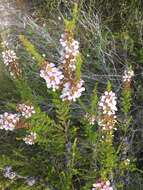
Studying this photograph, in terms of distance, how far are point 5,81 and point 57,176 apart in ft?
3.35

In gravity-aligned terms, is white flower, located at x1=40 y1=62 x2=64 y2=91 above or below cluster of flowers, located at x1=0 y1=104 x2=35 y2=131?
above

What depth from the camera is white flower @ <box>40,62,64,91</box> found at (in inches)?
81.4

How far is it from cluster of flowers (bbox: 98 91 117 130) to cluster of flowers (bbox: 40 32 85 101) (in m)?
0.13

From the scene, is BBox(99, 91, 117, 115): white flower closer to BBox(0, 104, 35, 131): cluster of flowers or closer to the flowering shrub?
the flowering shrub

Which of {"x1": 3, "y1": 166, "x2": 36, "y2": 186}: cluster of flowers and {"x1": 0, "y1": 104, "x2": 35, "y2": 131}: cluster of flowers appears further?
{"x1": 3, "y1": 166, "x2": 36, "y2": 186}: cluster of flowers

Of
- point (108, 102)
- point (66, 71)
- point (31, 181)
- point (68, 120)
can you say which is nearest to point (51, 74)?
point (66, 71)

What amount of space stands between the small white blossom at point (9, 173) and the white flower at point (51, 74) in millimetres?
872

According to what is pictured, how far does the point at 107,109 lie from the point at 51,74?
0.33 metres

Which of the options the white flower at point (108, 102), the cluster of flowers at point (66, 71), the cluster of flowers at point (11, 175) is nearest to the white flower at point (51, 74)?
the cluster of flowers at point (66, 71)

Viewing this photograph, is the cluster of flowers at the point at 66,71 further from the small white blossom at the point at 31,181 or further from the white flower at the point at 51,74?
the small white blossom at the point at 31,181

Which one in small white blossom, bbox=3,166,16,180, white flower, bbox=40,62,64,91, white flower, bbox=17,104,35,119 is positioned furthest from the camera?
small white blossom, bbox=3,166,16,180

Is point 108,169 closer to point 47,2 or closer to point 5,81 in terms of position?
point 5,81

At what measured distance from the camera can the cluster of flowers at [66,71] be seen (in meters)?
2.07

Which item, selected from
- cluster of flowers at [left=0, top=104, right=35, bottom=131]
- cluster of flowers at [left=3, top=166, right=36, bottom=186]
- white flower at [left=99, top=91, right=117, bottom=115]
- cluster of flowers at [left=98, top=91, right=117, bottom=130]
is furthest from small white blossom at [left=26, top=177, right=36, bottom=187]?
white flower at [left=99, top=91, right=117, bottom=115]
